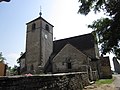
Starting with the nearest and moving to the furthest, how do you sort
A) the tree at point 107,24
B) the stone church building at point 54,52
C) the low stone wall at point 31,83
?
the low stone wall at point 31,83 < the tree at point 107,24 < the stone church building at point 54,52

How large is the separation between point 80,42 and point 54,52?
662cm

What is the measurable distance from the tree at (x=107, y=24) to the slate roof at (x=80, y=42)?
14.5 meters

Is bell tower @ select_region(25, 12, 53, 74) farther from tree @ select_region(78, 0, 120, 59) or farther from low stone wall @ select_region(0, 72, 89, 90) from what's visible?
low stone wall @ select_region(0, 72, 89, 90)

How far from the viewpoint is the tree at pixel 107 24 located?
36.8 feet

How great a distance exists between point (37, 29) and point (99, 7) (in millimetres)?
21462

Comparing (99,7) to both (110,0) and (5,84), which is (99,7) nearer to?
(110,0)

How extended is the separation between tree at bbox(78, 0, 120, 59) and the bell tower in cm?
1763

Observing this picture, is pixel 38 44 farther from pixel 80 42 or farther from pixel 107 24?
pixel 107 24

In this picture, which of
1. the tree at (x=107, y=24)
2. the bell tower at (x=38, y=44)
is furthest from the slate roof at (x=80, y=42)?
the tree at (x=107, y=24)

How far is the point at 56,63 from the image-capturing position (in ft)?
89.5

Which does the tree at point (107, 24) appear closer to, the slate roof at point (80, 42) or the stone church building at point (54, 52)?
the stone church building at point (54, 52)

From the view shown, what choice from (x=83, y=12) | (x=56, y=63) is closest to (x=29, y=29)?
(x=56, y=63)

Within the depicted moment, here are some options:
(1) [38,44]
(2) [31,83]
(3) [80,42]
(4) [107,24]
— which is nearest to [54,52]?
(1) [38,44]

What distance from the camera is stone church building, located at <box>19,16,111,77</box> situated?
84.8 ft
